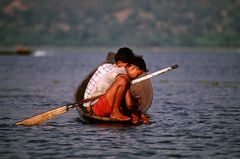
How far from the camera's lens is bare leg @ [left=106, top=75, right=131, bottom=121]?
81.3ft

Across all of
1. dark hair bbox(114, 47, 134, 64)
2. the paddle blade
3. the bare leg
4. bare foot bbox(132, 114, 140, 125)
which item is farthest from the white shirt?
bare foot bbox(132, 114, 140, 125)

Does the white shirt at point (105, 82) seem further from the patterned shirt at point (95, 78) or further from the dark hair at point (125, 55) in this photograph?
the dark hair at point (125, 55)

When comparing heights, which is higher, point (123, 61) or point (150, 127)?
point (123, 61)

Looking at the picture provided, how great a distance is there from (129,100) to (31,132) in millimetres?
3307

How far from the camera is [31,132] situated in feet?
81.0

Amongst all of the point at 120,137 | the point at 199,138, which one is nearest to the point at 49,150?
the point at 120,137

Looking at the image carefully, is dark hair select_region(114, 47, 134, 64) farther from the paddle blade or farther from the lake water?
the paddle blade

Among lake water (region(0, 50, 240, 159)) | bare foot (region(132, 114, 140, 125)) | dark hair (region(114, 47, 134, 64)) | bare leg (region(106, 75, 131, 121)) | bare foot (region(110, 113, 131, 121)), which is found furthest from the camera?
bare foot (region(132, 114, 140, 125))

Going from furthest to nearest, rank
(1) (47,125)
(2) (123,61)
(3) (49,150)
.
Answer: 1. (1) (47,125)
2. (2) (123,61)
3. (3) (49,150)

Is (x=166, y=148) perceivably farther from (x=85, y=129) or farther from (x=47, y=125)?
(x=47, y=125)

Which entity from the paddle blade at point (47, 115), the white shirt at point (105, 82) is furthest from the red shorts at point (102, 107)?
the paddle blade at point (47, 115)

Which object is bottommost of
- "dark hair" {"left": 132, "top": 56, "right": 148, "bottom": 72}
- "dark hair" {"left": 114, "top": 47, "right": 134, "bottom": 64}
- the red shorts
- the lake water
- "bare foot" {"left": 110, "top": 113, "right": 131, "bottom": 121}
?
the lake water

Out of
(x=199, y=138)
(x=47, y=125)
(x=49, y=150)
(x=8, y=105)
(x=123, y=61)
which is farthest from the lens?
(x=8, y=105)

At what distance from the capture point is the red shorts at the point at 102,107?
2521cm
